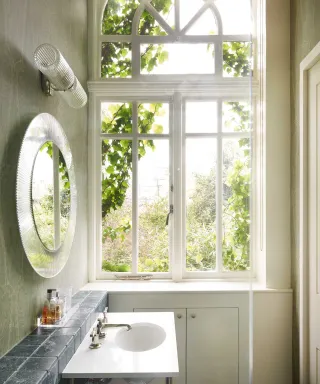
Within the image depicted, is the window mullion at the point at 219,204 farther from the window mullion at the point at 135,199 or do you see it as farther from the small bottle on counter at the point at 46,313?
the small bottle on counter at the point at 46,313

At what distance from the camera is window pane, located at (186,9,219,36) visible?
8.32ft

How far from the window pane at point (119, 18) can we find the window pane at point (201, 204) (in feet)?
3.09

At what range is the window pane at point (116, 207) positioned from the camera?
2514 millimetres

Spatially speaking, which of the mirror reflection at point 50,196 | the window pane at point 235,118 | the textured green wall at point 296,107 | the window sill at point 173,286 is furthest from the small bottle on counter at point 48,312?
the window pane at point 235,118

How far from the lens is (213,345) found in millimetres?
2215

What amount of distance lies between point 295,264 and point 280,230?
0.23 meters

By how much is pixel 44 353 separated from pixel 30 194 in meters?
0.58

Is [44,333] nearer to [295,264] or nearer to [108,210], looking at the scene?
[108,210]

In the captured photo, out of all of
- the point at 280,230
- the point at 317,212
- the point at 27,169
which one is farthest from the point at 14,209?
the point at 280,230

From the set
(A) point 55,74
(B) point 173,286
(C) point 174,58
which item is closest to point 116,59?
(C) point 174,58

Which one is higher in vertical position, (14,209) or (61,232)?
(14,209)

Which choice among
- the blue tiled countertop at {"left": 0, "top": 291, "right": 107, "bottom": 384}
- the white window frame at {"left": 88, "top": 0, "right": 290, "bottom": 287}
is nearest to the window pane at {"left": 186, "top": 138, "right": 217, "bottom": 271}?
the white window frame at {"left": 88, "top": 0, "right": 290, "bottom": 287}

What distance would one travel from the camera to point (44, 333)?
4.67ft

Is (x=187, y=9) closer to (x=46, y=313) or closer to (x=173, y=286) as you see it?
(x=173, y=286)
